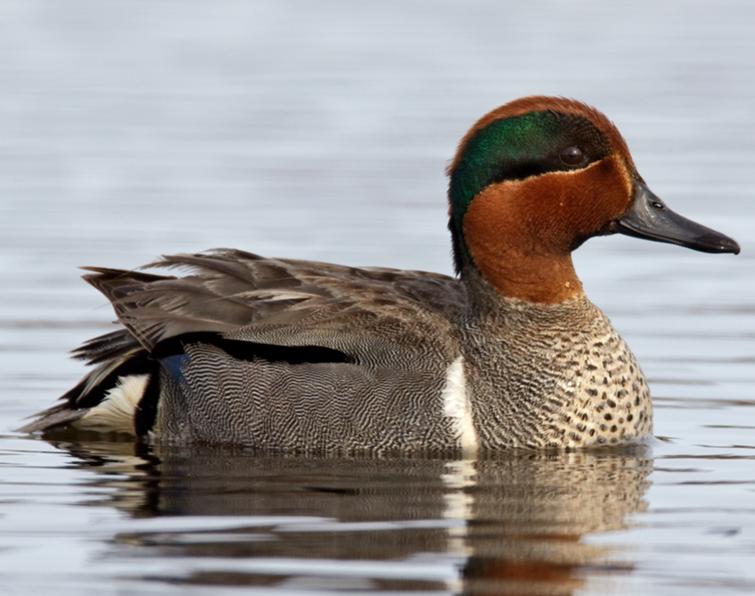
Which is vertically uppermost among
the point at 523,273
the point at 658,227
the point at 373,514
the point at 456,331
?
the point at 658,227

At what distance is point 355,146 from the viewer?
18.5 metres

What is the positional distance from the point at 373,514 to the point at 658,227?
8.58ft

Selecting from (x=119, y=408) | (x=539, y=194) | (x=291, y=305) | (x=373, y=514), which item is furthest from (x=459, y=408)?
(x=119, y=408)

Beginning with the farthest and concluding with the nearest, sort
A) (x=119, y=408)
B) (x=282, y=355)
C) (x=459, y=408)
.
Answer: (x=119, y=408)
(x=282, y=355)
(x=459, y=408)

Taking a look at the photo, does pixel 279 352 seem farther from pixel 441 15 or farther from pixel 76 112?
pixel 441 15

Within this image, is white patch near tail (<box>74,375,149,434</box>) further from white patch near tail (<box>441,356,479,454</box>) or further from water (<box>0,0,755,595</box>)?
white patch near tail (<box>441,356,479,454</box>)

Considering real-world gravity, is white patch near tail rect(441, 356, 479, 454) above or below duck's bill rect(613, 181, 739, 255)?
below

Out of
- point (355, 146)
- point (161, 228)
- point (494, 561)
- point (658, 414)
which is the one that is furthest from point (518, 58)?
point (494, 561)

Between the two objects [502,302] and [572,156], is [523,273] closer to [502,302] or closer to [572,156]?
[502,302]

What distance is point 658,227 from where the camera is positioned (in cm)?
1046

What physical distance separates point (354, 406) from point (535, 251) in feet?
3.98

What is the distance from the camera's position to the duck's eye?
33.3ft

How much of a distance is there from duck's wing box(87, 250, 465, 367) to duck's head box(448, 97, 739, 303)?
15.0 inches

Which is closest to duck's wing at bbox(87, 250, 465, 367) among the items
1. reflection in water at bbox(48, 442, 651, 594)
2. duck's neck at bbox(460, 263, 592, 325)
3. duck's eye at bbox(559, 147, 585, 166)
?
duck's neck at bbox(460, 263, 592, 325)
